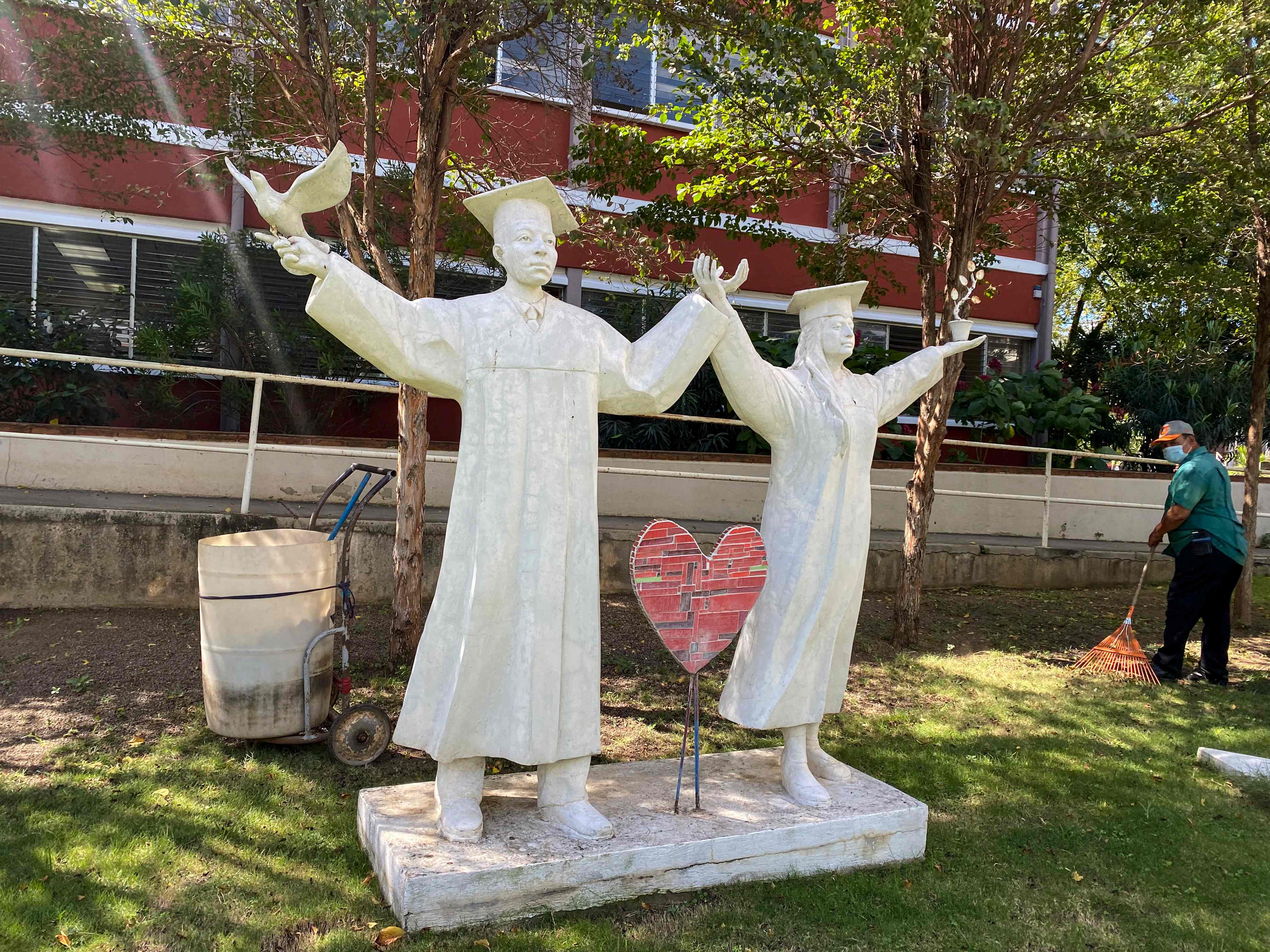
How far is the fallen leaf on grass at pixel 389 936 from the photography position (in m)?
2.79

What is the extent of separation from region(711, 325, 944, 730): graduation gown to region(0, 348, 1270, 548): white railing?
3.98ft

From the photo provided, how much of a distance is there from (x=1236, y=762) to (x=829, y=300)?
3.23 meters

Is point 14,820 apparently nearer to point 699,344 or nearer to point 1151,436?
point 699,344

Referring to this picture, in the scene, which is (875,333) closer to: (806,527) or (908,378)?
(908,378)

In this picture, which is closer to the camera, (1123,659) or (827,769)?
(827,769)

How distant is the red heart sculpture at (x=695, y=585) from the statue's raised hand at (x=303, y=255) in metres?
1.46

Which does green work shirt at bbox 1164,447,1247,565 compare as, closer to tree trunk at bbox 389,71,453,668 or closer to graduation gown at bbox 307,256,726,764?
graduation gown at bbox 307,256,726,764

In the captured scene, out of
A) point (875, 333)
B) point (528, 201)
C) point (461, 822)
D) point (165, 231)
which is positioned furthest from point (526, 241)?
point (875, 333)

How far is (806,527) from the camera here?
12.0 feet

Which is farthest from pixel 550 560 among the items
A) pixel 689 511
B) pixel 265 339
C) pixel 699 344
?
pixel 265 339

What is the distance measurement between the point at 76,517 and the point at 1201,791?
6.84 m

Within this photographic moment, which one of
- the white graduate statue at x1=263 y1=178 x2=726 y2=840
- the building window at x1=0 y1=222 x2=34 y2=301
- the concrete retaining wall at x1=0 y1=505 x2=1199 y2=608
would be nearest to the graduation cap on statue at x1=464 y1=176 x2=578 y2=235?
the white graduate statue at x1=263 y1=178 x2=726 y2=840

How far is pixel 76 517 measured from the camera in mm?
5973

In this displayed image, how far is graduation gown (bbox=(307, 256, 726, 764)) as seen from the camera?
313 centimetres
